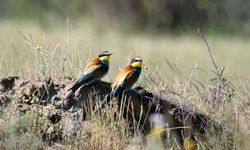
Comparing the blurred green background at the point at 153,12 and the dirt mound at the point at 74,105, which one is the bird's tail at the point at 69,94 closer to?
the dirt mound at the point at 74,105

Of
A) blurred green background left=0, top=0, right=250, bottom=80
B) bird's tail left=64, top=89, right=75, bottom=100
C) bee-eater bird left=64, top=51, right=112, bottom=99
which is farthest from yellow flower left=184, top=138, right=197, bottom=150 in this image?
blurred green background left=0, top=0, right=250, bottom=80

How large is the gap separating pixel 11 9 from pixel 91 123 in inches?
816

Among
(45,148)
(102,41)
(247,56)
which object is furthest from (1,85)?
(102,41)

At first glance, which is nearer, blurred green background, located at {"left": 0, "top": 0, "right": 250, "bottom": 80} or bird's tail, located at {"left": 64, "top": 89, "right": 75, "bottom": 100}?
bird's tail, located at {"left": 64, "top": 89, "right": 75, "bottom": 100}

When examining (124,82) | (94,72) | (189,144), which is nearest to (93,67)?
(94,72)

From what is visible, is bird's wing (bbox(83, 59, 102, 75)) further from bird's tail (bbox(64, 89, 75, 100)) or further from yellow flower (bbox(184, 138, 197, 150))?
yellow flower (bbox(184, 138, 197, 150))

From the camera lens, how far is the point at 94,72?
766 centimetres

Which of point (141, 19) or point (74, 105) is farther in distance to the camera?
point (141, 19)

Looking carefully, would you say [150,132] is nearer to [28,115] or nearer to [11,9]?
[28,115]

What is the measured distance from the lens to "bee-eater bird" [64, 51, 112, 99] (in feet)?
24.8

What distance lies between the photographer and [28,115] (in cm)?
729

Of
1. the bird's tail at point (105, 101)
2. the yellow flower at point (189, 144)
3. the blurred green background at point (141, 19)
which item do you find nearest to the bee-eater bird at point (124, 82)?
the bird's tail at point (105, 101)

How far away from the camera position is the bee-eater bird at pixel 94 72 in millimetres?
7551

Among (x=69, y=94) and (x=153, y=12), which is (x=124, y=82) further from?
(x=153, y=12)
